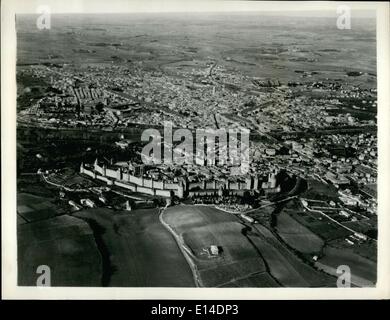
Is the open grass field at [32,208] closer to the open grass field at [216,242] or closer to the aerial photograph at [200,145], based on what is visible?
the aerial photograph at [200,145]

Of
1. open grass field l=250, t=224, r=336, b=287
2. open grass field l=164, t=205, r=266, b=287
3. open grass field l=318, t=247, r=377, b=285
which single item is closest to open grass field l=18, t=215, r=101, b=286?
open grass field l=164, t=205, r=266, b=287

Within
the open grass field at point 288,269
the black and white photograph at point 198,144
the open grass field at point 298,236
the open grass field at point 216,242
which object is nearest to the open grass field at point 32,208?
the black and white photograph at point 198,144

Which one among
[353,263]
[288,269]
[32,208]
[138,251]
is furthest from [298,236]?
[32,208]

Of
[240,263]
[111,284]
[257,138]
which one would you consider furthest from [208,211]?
[111,284]

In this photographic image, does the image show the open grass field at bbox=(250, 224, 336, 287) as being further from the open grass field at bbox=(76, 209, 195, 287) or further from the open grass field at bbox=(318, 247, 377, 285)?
the open grass field at bbox=(76, 209, 195, 287)
